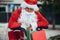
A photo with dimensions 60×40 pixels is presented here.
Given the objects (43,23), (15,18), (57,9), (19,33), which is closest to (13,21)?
(15,18)

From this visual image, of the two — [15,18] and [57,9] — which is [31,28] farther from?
[57,9]

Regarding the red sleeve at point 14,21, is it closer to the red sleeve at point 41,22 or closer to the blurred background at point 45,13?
the red sleeve at point 41,22

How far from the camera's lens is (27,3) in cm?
152

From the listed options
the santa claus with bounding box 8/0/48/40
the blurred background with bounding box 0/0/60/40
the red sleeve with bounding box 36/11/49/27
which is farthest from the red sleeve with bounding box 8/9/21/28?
the blurred background with bounding box 0/0/60/40

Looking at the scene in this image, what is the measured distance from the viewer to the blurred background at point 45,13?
2450 mm

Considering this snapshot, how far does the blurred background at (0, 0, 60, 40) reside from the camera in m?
2.45

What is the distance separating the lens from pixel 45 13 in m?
2.69

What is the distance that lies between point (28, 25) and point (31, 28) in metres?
0.03

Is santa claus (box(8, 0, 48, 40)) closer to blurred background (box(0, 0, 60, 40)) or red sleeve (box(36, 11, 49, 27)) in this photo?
red sleeve (box(36, 11, 49, 27))

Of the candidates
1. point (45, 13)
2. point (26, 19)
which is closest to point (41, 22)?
point (26, 19)

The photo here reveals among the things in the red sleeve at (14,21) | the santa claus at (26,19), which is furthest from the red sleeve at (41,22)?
the red sleeve at (14,21)

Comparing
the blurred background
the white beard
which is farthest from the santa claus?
the blurred background

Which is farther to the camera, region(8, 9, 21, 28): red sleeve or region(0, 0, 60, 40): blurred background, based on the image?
region(0, 0, 60, 40): blurred background

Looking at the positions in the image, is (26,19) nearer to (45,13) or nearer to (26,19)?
(26,19)
